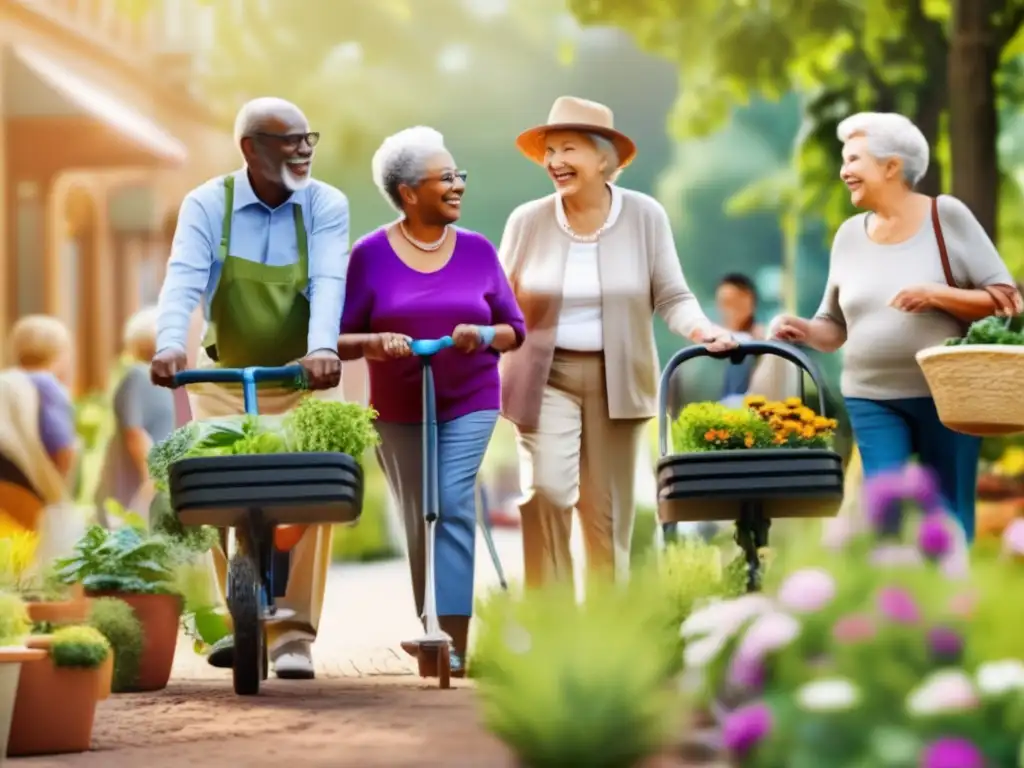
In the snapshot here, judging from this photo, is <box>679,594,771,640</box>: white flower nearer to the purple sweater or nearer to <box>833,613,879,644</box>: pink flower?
<box>833,613,879,644</box>: pink flower

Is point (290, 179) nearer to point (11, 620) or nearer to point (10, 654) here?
point (11, 620)

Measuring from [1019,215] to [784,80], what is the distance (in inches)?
130

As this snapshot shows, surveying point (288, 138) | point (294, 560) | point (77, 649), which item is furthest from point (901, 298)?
point (77, 649)

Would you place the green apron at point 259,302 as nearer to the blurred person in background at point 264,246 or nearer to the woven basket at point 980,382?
the blurred person in background at point 264,246

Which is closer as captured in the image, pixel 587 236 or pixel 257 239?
pixel 257 239

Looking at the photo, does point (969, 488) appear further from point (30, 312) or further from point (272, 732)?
point (30, 312)

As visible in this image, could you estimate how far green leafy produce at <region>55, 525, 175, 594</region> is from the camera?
26.4ft

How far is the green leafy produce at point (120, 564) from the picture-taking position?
8047 millimetres

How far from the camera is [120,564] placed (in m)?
8.09

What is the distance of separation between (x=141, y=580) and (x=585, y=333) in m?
1.83

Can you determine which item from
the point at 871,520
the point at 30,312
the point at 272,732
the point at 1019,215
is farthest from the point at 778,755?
the point at 30,312

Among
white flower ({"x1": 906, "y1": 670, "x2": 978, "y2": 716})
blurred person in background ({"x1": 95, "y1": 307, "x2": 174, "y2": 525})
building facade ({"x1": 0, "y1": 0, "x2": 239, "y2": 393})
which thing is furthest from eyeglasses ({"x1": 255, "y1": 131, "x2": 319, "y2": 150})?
building facade ({"x1": 0, "y1": 0, "x2": 239, "y2": 393})

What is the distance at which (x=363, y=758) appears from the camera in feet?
17.8

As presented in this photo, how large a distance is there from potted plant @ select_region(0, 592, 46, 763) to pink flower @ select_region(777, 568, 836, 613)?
248 cm
